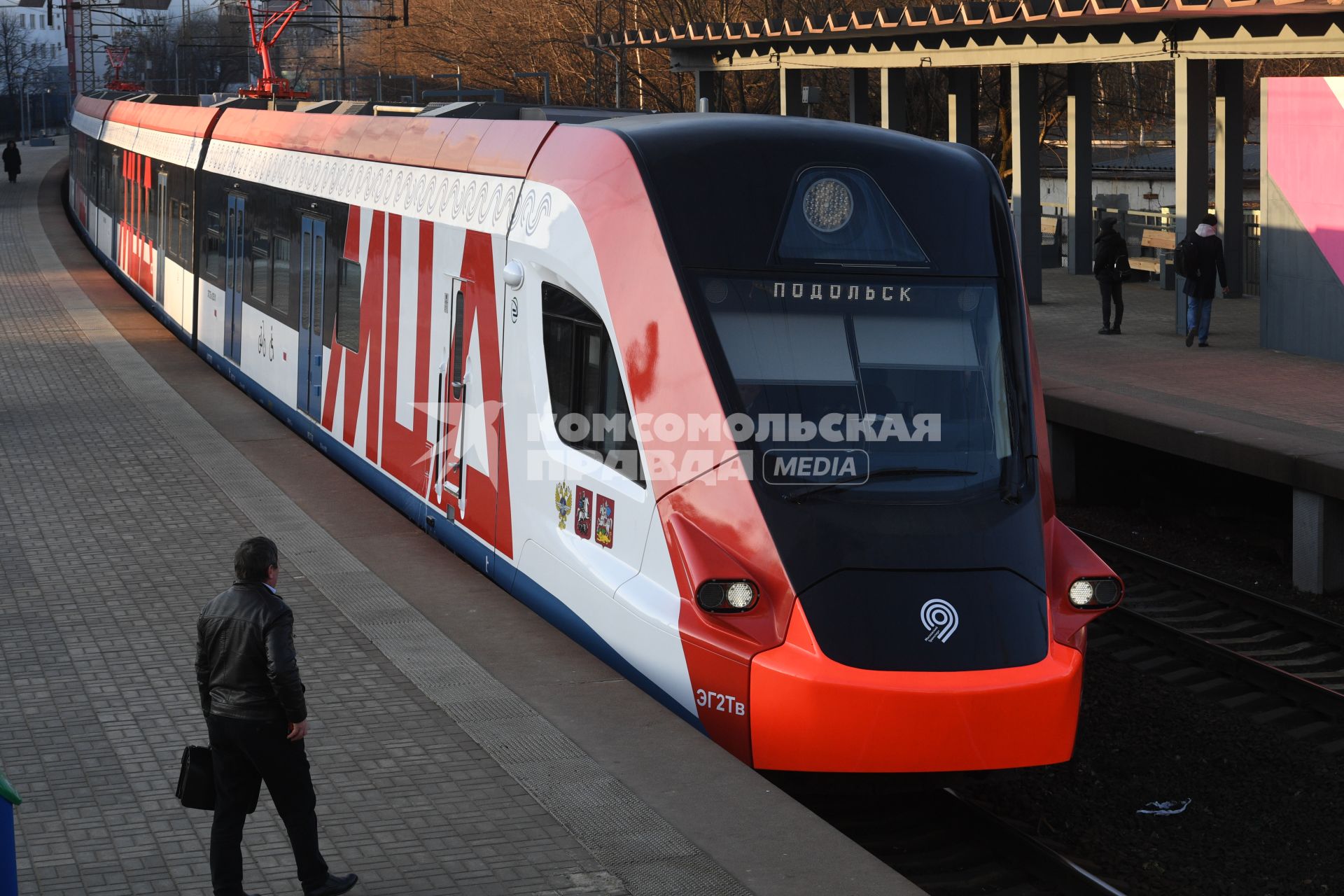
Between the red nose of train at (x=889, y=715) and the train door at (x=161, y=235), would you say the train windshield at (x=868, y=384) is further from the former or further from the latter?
the train door at (x=161, y=235)

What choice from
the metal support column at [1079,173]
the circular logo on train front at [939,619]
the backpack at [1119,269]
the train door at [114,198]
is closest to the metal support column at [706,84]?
the metal support column at [1079,173]

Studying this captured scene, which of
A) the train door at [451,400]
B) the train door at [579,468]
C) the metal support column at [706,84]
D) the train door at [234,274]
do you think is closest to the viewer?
the train door at [579,468]

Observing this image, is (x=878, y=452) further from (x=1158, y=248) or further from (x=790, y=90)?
(x=790, y=90)

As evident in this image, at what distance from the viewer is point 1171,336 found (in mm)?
20812

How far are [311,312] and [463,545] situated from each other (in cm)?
473

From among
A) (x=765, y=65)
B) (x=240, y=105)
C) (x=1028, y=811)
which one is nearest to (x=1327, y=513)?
(x=1028, y=811)

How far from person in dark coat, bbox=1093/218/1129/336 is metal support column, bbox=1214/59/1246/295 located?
10.5 ft

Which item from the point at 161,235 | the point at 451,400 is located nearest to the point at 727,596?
the point at 451,400

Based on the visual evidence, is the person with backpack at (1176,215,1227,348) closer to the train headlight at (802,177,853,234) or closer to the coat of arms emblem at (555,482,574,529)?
the train headlight at (802,177,853,234)

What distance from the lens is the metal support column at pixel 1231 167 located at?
2403 centimetres

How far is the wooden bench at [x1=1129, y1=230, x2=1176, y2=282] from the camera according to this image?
26.5m

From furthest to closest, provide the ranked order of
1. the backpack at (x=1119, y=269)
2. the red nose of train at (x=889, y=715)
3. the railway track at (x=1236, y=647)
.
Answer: the backpack at (x=1119, y=269)
the railway track at (x=1236, y=647)
the red nose of train at (x=889, y=715)

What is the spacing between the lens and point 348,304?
13.1m

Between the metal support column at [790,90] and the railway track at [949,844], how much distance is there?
23.8 metres
